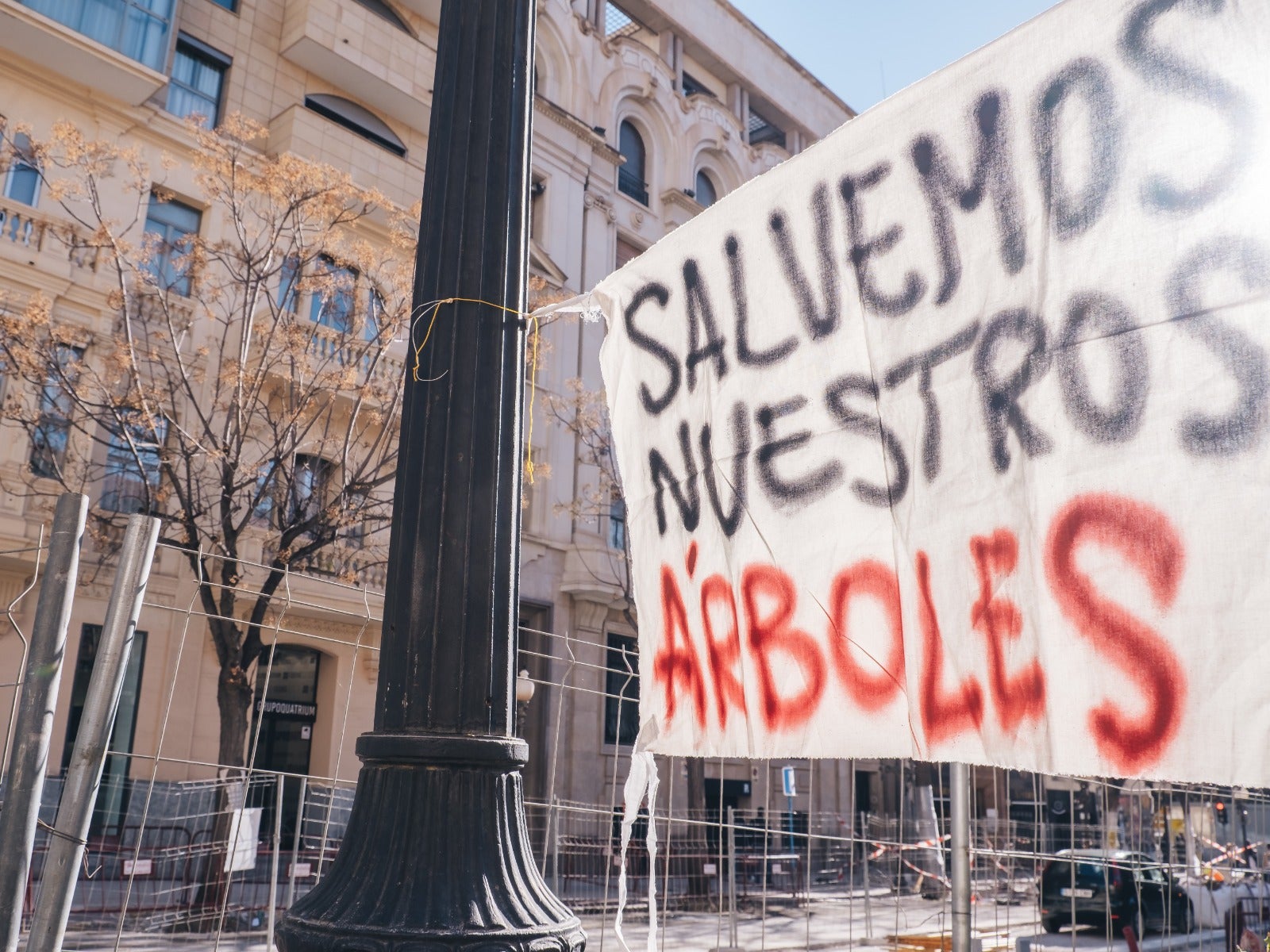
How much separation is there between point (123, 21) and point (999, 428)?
18426 millimetres

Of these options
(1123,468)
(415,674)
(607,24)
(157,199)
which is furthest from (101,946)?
(607,24)

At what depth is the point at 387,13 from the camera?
22.1 meters

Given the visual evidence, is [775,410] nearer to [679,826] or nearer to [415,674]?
[415,674]

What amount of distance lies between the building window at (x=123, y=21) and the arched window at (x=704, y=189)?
15380 mm

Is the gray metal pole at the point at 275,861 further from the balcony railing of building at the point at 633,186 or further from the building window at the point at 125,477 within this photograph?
the balcony railing of building at the point at 633,186

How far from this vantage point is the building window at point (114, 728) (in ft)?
46.4

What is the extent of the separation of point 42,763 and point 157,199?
54.1 ft

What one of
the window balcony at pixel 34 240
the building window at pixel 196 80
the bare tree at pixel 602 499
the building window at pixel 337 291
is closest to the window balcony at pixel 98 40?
the building window at pixel 196 80

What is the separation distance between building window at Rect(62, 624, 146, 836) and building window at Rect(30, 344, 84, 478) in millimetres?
2378

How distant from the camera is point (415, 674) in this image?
106 inches

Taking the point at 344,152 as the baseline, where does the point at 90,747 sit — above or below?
below

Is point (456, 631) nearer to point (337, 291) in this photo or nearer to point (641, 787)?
point (641, 787)

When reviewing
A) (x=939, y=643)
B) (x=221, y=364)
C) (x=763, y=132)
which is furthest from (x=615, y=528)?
(x=939, y=643)

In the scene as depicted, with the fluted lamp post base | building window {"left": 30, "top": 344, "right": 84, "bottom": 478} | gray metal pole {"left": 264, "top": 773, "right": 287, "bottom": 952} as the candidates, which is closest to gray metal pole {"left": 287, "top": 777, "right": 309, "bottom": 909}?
gray metal pole {"left": 264, "top": 773, "right": 287, "bottom": 952}
